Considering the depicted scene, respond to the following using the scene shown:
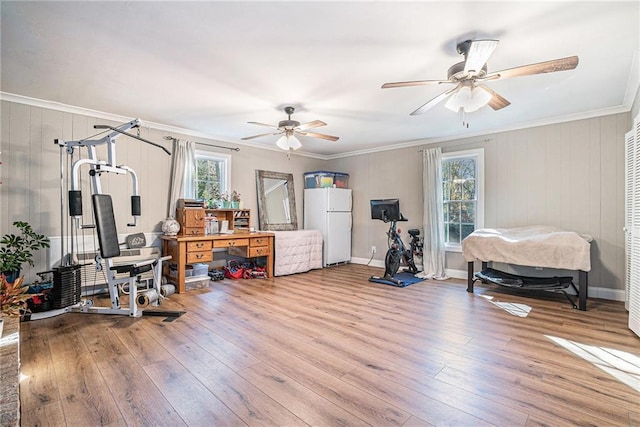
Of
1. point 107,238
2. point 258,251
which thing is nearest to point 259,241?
point 258,251

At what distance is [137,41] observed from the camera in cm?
234

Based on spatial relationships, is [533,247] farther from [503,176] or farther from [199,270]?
[199,270]

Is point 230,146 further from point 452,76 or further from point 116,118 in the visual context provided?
point 452,76

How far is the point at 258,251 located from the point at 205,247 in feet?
2.91

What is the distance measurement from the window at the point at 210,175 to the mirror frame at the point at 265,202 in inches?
25.4

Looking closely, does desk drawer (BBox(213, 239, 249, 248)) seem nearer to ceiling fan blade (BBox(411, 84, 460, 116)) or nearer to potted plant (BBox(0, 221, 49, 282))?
potted plant (BBox(0, 221, 49, 282))

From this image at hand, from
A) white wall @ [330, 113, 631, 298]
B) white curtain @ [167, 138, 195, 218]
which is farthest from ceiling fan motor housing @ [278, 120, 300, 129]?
white wall @ [330, 113, 631, 298]

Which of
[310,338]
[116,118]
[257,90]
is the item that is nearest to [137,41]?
[257,90]

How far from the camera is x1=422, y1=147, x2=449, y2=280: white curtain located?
5121 millimetres

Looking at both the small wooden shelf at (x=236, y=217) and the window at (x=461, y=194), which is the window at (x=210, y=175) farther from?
the window at (x=461, y=194)

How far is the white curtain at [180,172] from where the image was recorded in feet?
15.3

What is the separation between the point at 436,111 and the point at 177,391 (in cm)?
394

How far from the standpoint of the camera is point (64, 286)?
126 inches

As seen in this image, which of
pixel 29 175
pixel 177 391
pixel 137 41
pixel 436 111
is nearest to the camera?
pixel 177 391
